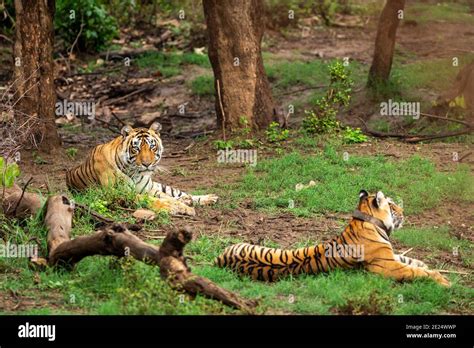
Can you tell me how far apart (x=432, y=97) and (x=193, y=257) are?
783 cm

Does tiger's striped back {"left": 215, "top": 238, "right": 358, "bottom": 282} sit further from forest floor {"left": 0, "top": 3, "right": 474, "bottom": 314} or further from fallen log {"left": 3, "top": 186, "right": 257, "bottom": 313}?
fallen log {"left": 3, "top": 186, "right": 257, "bottom": 313}

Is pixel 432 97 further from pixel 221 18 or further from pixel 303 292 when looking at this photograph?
pixel 303 292

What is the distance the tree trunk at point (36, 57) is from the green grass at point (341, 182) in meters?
2.94

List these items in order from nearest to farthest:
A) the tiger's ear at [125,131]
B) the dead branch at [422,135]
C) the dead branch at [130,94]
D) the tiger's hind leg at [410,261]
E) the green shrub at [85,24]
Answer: the tiger's hind leg at [410,261] < the tiger's ear at [125,131] < the dead branch at [422,135] < the dead branch at [130,94] < the green shrub at [85,24]

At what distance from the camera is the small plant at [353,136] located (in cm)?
1365

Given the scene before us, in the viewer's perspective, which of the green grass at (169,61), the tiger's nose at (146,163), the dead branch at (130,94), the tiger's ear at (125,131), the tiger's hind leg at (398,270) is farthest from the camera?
the green grass at (169,61)

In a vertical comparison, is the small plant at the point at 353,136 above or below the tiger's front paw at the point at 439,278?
above

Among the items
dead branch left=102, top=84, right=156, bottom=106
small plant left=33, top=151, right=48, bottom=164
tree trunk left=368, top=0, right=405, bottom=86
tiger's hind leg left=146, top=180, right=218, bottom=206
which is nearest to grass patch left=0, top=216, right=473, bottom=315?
tiger's hind leg left=146, top=180, right=218, bottom=206

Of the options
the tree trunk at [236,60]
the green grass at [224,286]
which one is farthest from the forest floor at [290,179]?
the tree trunk at [236,60]

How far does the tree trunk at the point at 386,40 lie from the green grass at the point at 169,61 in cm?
369

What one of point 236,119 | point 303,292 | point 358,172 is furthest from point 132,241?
point 236,119

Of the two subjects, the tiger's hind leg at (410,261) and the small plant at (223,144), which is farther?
the small plant at (223,144)

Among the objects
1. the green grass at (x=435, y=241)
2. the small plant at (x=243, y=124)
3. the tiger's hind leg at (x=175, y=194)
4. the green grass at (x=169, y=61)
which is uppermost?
the green grass at (x=169, y=61)

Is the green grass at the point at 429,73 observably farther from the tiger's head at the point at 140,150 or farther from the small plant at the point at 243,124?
the tiger's head at the point at 140,150
